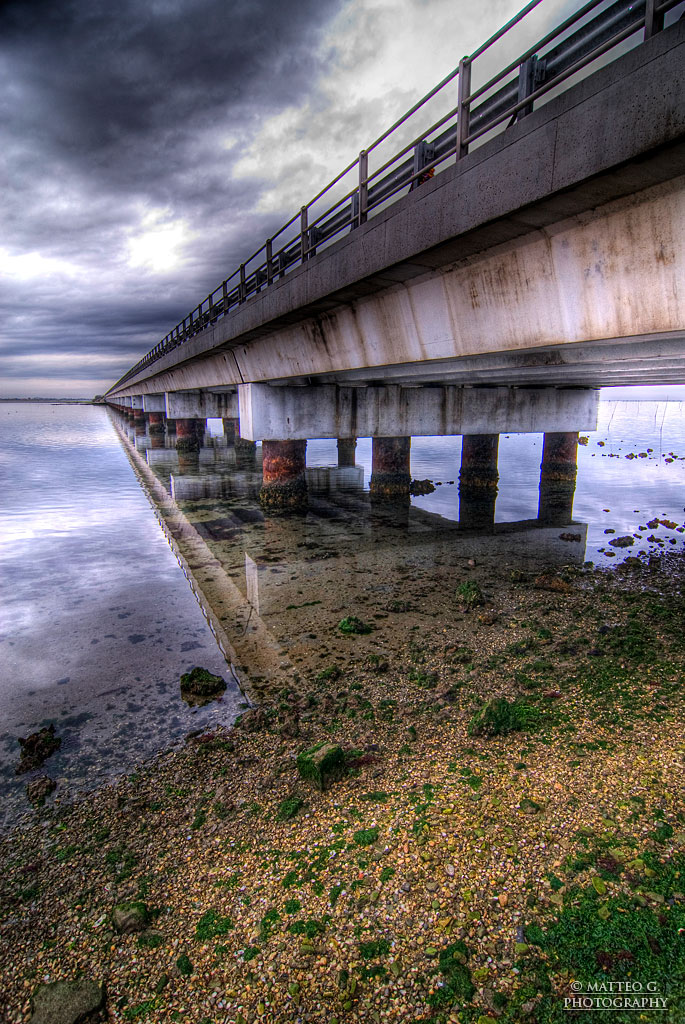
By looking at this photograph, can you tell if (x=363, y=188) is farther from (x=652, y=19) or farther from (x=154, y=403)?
(x=154, y=403)

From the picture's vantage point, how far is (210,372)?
2289 centimetres

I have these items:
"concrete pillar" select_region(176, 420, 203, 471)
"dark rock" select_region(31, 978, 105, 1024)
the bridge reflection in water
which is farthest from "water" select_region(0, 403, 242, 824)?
"concrete pillar" select_region(176, 420, 203, 471)

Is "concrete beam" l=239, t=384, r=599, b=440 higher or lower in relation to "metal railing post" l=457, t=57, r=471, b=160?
lower

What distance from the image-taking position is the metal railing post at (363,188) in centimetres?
830

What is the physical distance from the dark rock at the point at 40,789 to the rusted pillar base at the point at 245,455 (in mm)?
21632

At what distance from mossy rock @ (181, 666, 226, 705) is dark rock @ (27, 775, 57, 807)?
5.09 ft

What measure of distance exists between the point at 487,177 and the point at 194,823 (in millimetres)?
6544

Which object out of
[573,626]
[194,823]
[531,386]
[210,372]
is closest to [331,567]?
[573,626]

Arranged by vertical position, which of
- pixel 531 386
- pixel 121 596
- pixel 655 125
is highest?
pixel 655 125

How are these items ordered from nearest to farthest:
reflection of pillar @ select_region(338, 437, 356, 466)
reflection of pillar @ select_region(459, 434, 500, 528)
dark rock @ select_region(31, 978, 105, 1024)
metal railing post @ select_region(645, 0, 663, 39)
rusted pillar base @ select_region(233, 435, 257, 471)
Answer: dark rock @ select_region(31, 978, 105, 1024)
metal railing post @ select_region(645, 0, 663, 39)
reflection of pillar @ select_region(459, 434, 500, 528)
rusted pillar base @ select_region(233, 435, 257, 471)
reflection of pillar @ select_region(338, 437, 356, 466)

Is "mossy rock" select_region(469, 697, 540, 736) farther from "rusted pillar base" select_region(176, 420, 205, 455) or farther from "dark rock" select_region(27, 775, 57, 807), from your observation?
"rusted pillar base" select_region(176, 420, 205, 455)

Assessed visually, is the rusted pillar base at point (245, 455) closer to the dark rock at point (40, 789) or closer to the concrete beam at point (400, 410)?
the concrete beam at point (400, 410)

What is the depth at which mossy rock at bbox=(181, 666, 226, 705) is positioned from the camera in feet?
19.4

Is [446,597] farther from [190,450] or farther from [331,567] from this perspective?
[190,450]
